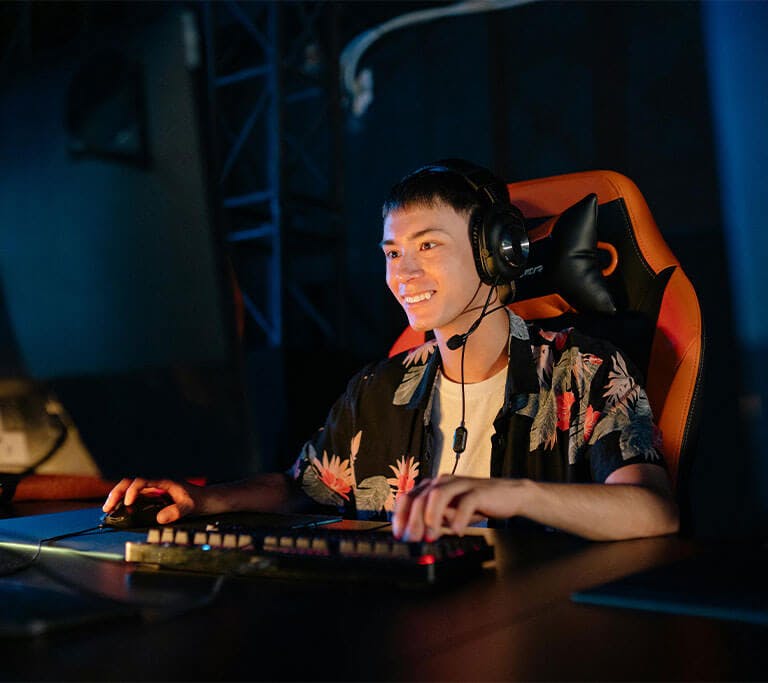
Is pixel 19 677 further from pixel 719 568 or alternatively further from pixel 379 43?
pixel 379 43

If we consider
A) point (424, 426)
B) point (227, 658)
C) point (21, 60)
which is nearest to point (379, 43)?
point (424, 426)

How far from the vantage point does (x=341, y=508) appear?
1.50m

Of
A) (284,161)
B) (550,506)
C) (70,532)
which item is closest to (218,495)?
(70,532)

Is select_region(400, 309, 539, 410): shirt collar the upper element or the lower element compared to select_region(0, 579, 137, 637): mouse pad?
upper

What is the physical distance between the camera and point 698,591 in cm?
59

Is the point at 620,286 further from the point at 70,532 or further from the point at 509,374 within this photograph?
the point at 70,532

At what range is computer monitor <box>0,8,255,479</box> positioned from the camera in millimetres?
618

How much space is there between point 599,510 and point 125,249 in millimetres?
537

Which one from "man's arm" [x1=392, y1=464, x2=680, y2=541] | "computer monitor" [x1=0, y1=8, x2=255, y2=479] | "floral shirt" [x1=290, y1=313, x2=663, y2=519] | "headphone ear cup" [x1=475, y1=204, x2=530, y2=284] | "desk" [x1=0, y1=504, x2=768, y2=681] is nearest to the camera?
"desk" [x1=0, y1=504, x2=768, y2=681]

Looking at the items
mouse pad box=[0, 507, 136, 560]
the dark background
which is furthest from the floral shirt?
the dark background

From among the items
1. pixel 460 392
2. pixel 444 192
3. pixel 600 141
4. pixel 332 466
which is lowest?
pixel 332 466

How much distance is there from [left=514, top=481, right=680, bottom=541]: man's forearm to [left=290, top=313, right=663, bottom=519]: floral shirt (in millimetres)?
180

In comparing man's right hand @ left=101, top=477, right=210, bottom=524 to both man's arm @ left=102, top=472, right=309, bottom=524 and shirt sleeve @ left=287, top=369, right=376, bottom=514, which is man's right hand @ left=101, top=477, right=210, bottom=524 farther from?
shirt sleeve @ left=287, top=369, right=376, bottom=514

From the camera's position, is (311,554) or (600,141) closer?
(311,554)
